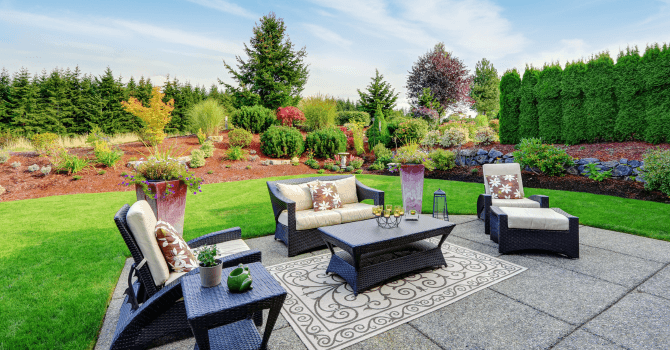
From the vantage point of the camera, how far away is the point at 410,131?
12.7m

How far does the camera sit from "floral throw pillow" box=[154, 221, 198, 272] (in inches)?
79.9

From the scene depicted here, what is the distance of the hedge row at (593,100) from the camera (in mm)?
7004

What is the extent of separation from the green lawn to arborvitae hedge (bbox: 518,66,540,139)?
124 inches

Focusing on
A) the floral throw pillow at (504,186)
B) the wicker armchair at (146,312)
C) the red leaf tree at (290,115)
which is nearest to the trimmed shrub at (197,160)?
the red leaf tree at (290,115)

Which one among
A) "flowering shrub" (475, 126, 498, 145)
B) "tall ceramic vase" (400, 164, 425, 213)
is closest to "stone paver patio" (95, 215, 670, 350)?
"tall ceramic vase" (400, 164, 425, 213)

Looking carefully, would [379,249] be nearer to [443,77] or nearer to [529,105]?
[529,105]

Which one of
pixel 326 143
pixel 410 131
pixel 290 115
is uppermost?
pixel 290 115

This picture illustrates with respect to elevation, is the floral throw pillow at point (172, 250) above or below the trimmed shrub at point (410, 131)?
below

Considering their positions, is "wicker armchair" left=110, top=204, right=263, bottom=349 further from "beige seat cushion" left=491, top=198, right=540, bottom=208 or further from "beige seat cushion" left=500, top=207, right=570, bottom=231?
"beige seat cushion" left=491, top=198, right=540, bottom=208

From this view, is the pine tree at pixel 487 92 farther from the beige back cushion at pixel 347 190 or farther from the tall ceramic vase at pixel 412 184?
the beige back cushion at pixel 347 190

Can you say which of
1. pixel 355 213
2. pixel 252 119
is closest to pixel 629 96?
pixel 355 213

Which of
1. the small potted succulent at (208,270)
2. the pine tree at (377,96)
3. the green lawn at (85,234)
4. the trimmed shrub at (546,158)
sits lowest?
the green lawn at (85,234)

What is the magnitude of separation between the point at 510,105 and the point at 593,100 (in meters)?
2.17

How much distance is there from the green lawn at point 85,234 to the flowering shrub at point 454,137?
2.74m
